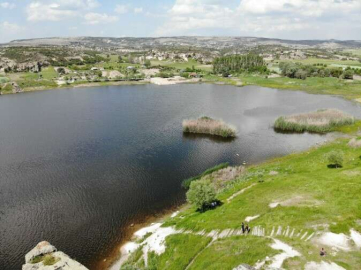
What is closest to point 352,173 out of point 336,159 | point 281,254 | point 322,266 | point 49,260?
point 336,159

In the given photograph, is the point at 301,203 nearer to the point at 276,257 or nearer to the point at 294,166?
the point at 276,257

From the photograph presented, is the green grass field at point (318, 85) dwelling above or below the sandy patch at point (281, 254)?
above

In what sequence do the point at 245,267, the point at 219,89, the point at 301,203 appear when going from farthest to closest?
the point at 219,89, the point at 301,203, the point at 245,267

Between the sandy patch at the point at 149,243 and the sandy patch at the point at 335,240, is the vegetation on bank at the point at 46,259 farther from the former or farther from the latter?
the sandy patch at the point at 335,240

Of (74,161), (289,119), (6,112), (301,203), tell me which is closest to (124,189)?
(74,161)

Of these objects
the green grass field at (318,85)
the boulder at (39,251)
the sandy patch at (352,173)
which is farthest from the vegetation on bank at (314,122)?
the boulder at (39,251)

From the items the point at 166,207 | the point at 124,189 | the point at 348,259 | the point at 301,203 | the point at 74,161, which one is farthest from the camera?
the point at 74,161

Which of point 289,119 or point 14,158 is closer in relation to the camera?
point 14,158
